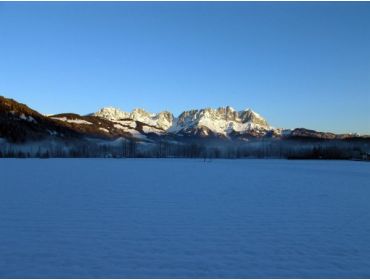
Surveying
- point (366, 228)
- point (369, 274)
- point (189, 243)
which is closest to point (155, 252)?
point (189, 243)

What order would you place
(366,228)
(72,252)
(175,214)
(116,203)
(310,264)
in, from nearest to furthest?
1. (310,264)
2. (72,252)
3. (366,228)
4. (175,214)
5. (116,203)

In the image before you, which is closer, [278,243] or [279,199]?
[278,243]

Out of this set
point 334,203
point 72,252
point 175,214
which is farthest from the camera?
point 334,203

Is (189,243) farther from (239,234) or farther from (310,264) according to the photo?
(310,264)

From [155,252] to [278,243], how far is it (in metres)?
3.89

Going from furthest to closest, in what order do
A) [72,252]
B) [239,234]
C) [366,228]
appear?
1. [366,228]
2. [239,234]
3. [72,252]

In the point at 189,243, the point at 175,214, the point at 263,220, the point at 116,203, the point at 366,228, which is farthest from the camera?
the point at 116,203

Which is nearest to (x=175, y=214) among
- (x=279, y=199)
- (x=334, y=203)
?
(x=279, y=199)

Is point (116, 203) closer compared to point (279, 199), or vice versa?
point (116, 203)

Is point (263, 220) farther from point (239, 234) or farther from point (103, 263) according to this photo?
point (103, 263)

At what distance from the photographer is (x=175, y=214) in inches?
600

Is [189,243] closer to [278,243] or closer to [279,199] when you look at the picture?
[278,243]

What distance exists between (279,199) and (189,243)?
11.9 meters

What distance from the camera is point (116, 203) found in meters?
18.2
